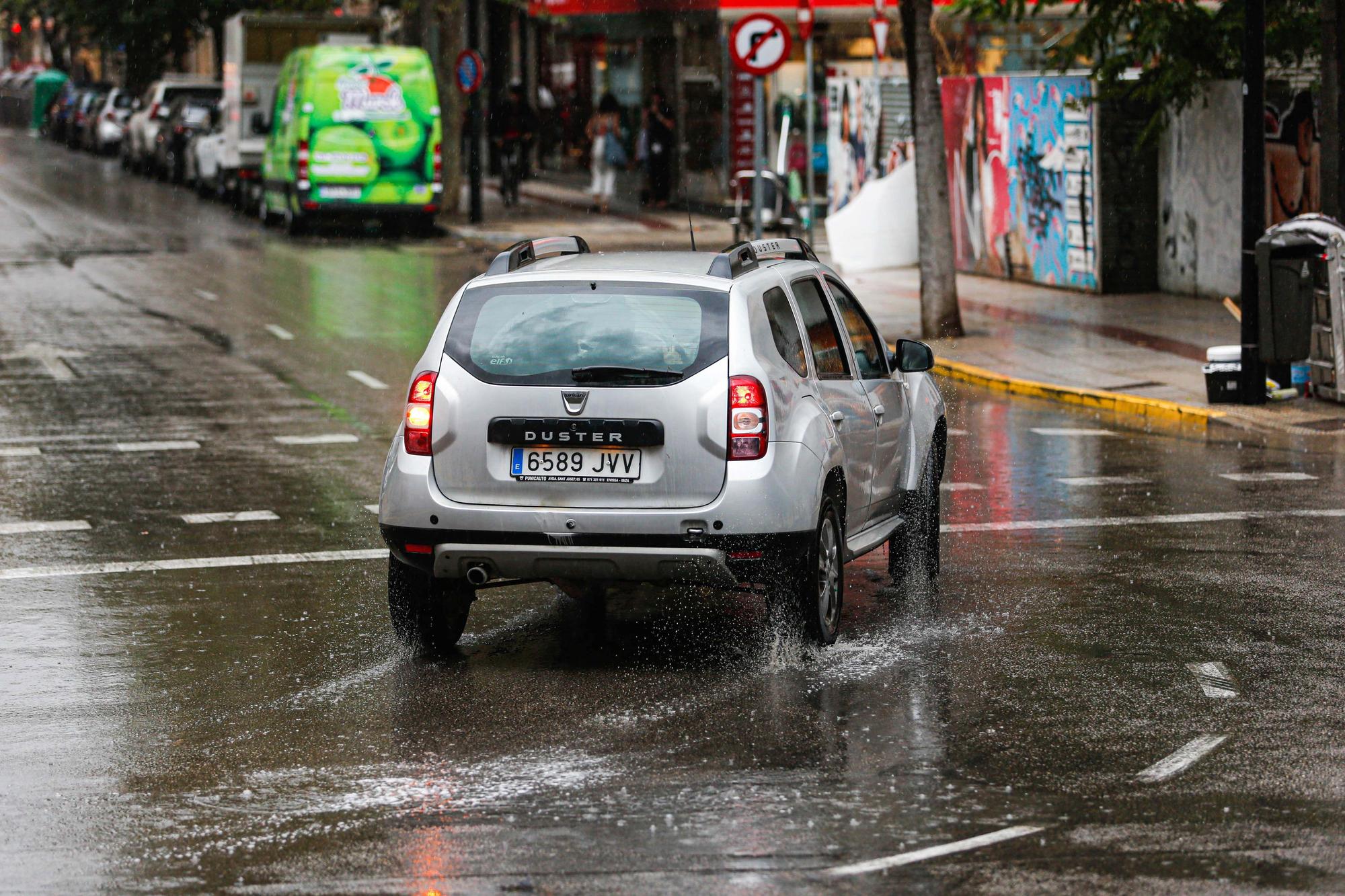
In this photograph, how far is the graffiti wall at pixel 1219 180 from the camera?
21.7m

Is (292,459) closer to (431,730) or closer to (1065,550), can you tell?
(1065,550)

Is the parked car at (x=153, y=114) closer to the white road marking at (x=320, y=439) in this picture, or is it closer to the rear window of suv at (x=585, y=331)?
the white road marking at (x=320, y=439)

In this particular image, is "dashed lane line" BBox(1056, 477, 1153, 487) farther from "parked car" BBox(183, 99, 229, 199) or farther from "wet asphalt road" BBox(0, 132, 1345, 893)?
"parked car" BBox(183, 99, 229, 199)

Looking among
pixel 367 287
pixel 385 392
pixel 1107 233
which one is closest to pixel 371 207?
pixel 367 287

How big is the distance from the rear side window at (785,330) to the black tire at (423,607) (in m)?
1.56

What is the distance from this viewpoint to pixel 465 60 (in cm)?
3500

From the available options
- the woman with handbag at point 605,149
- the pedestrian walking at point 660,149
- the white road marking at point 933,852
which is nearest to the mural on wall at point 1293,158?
the white road marking at point 933,852

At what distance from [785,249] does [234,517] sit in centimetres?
403

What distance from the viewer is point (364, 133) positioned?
110 feet

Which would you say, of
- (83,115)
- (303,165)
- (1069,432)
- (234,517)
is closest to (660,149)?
(303,165)

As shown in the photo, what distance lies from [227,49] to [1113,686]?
3576 cm

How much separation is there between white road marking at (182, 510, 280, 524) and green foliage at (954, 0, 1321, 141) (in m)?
11.0

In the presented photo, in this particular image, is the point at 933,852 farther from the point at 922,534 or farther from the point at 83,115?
the point at 83,115

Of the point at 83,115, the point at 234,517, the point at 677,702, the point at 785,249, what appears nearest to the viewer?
the point at 677,702
